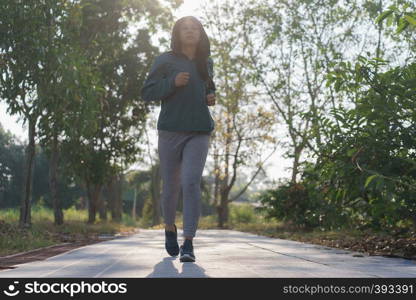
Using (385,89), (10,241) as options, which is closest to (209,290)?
(385,89)

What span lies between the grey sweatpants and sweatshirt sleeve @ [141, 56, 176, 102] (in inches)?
12.7

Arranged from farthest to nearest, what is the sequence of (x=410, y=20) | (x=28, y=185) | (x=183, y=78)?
(x=28, y=185) < (x=183, y=78) < (x=410, y=20)

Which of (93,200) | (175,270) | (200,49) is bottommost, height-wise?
(175,270)

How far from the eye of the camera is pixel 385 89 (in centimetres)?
577

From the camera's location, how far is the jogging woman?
193 inches

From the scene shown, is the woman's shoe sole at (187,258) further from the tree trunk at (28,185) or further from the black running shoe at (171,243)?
the tree trunk at (28,185)

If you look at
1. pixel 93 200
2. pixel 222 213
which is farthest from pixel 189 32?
pixel 222 213

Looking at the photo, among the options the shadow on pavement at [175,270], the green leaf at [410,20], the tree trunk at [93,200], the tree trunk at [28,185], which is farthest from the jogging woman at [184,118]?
the tree trunk at [93,200]

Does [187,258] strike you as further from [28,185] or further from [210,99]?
[28,185]

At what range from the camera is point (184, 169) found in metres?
4.93

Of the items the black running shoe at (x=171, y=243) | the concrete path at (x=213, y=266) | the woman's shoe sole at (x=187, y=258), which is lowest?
the concrete path at (x=213, y=266)

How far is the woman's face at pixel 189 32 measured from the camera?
518 cm

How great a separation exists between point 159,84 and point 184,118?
388 mm

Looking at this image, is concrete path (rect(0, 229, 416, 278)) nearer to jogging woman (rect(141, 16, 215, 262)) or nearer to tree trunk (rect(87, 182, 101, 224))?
jogging woman (rect(141, 16, 215, 262))
